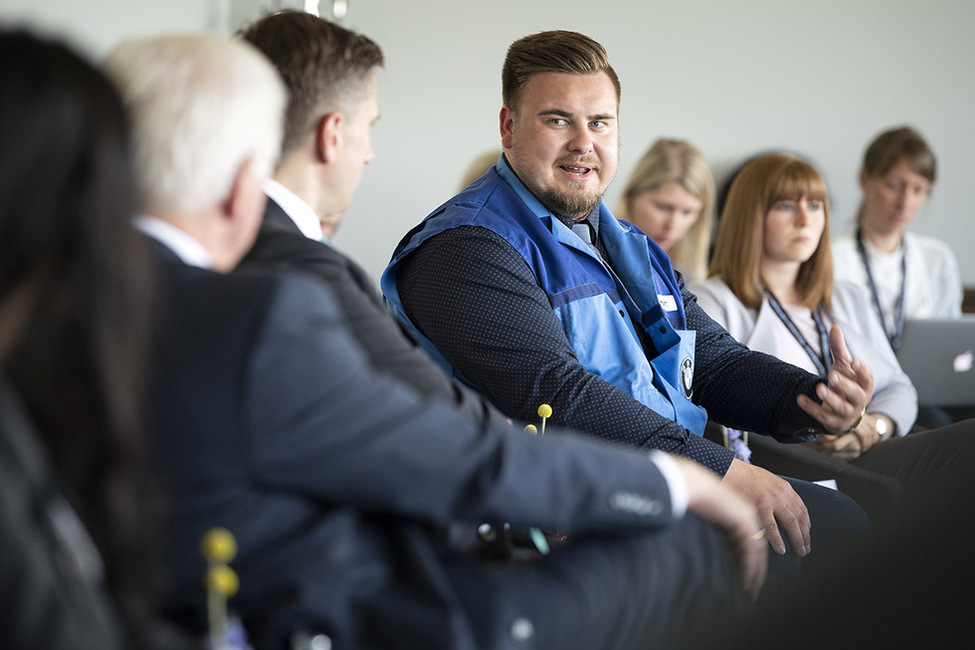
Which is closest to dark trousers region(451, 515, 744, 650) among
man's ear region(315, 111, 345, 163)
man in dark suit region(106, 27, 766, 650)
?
man in dark suit region(106, 27, 766, 650)

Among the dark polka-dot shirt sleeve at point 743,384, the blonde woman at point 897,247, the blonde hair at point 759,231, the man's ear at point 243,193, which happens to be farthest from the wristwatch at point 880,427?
the man's ear at point 243,193

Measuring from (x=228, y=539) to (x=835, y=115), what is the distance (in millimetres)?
4963

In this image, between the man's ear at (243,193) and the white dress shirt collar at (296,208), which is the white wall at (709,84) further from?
the man's ear at (243,193)

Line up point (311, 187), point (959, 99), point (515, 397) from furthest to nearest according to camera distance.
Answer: point (959, 99)
point (515, 397)
point (311, 187)

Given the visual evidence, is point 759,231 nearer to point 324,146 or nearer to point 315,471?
point 324,146

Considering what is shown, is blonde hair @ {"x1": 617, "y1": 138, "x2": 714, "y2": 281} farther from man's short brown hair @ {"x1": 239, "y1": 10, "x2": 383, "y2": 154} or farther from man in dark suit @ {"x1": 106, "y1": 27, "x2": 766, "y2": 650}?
man in dark suit @ {"x1": 106, "y1": 27, "x2": 766, "y2": 650}

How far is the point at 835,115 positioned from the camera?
5.06 meters

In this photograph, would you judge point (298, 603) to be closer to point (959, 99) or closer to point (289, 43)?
point (289, 43)

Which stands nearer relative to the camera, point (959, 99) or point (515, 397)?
point (515, 397)

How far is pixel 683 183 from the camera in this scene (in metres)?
3.54

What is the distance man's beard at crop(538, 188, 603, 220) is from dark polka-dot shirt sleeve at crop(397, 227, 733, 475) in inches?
10.6

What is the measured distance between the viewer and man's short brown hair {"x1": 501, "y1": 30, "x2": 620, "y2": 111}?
2.09 metres

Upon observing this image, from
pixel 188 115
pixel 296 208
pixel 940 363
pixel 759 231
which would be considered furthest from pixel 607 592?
pixel 940 363

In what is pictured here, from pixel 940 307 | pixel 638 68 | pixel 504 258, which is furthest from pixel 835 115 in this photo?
pixel 504 258
